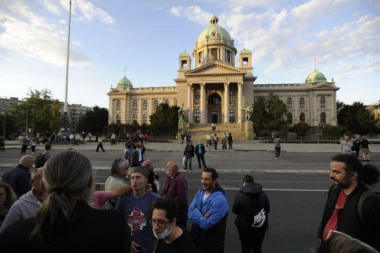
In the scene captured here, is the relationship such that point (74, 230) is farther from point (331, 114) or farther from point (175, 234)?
point (331, 114)

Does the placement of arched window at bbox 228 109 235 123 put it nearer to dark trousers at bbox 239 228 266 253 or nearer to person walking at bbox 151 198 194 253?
dark trousers at bbox 239 228 266 253

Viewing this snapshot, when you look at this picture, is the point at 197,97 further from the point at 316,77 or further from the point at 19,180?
the point at 19,180

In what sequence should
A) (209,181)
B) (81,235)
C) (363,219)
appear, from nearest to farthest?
(81,235), (363,219), (209,181)

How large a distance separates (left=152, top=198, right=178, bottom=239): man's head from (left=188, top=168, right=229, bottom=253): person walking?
1.22 metres

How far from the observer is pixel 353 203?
2918 millimetres

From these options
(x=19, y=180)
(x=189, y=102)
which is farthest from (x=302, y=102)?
(x=19, y=180)

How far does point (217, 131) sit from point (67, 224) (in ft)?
173

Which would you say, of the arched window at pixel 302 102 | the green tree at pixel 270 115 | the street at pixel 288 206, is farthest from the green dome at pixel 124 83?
the street at pixel 288 206

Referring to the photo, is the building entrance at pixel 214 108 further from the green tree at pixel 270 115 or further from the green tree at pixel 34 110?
the green tree at pixel 34 110

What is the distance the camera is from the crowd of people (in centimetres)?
159

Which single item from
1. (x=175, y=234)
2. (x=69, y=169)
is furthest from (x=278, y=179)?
(x=69, y=169)

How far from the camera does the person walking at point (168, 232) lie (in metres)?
2.56

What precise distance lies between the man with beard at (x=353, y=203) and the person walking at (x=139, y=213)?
2117 millimetres

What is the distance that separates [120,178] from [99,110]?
9345 cm
